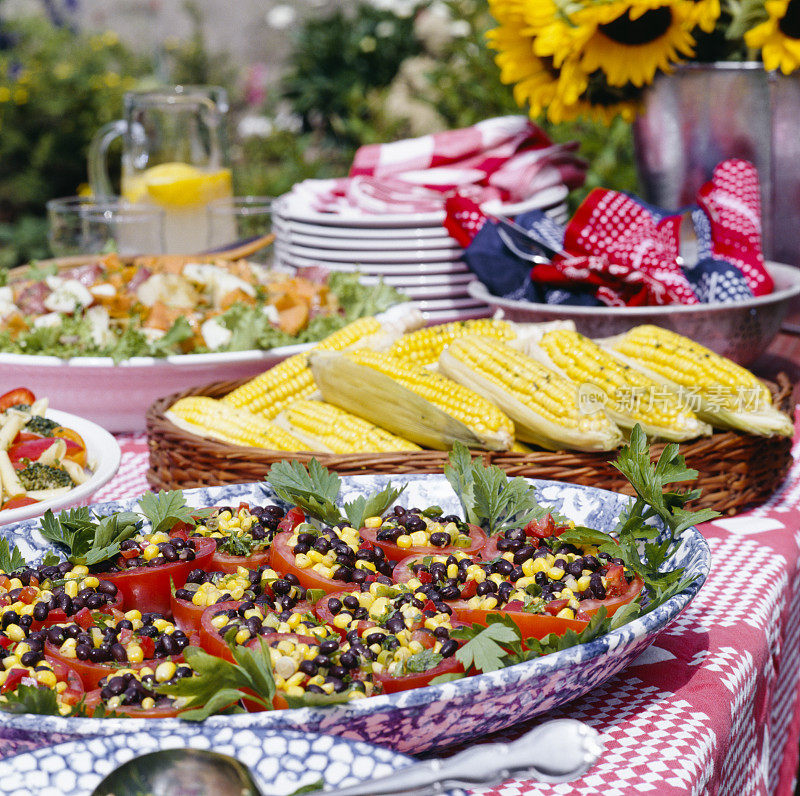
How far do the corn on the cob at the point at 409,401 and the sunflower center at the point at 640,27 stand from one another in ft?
3.21

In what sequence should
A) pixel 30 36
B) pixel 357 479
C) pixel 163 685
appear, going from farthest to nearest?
pixel 30 36 < pixel 357 479 < pixel 163 685

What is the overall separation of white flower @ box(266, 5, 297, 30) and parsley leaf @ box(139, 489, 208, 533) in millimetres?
6819

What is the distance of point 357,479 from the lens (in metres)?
1.17

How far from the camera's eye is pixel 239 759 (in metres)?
0.68

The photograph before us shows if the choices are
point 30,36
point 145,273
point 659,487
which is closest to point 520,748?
point 659,487

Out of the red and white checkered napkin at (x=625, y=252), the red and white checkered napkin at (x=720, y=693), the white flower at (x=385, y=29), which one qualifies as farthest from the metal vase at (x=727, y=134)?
the white flower at (x=385, y=29)

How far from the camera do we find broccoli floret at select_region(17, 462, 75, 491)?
1.27 meters

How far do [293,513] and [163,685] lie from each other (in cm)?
36

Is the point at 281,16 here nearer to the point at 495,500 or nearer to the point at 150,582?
the point at 495,500

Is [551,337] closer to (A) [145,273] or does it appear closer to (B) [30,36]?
(A) [145,273]

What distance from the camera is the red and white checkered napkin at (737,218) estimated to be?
1823 mm

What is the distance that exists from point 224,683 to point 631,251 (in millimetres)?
1241

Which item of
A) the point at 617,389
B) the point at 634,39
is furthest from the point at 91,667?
the point at 634,39

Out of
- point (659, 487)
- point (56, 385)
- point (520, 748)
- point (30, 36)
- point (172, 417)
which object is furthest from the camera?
point (30, 36)
